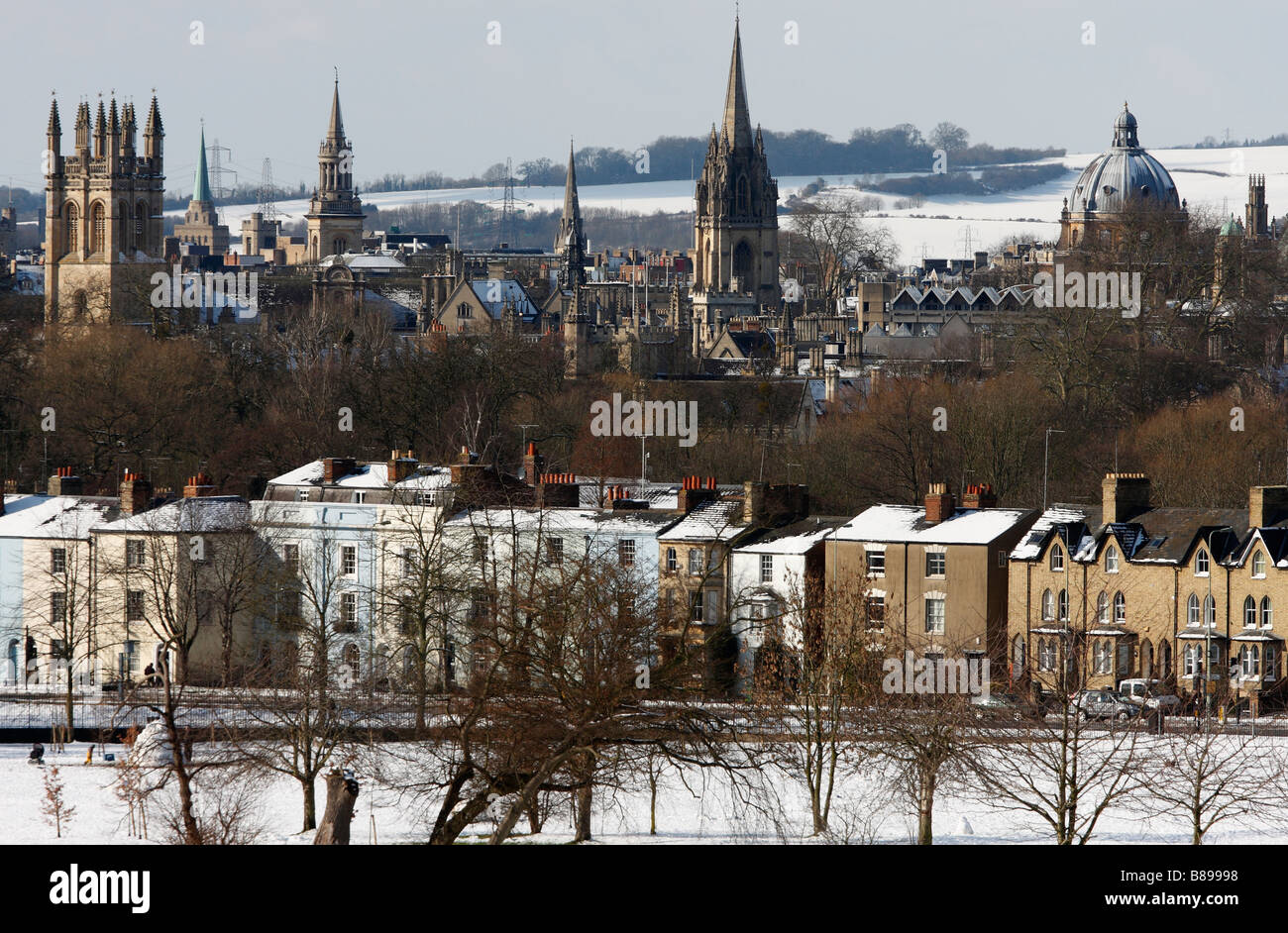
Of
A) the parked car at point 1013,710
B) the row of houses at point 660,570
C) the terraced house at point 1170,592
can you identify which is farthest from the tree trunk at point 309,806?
the terraced house at point 1170,592

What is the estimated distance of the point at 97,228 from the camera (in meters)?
111

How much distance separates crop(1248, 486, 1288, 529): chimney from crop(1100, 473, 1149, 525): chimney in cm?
250

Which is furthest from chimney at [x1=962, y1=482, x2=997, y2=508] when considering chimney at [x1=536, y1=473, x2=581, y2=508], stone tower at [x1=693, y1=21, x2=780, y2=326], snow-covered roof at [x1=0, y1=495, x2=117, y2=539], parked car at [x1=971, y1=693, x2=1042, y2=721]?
stone tower at [x1=693, y1=21, x2=780, y2=326]

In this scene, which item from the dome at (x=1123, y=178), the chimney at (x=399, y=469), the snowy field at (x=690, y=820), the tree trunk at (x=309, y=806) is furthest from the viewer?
the dome at (x=1123, y=178)

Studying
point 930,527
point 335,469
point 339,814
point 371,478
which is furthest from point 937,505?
point 339,814

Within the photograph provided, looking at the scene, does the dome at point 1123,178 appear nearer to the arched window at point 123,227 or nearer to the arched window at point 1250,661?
the arched window at point 123,227

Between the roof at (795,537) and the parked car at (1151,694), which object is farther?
the roof at (795,537)

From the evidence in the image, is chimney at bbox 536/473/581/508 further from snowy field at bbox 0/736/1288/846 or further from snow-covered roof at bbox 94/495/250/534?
snowy field at bbox 0/736/1288/846

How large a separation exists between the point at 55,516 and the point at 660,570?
1307 cm

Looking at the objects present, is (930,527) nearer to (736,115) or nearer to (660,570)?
(660,570)

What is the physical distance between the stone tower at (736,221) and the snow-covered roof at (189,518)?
111895mm

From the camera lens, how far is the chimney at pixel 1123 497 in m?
43.4

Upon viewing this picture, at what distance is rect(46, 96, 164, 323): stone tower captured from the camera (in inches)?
4311
